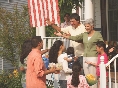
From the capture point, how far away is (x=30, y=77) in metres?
6.33

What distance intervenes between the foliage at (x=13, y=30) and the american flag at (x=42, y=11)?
4.17 metres

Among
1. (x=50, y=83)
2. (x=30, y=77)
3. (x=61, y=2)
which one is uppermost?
(x=61, y=2)

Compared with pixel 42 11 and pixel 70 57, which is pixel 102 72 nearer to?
pixel 70 57

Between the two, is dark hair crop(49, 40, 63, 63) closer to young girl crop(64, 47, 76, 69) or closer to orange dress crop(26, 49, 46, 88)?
young girl crop(64, 47, 76, 69)

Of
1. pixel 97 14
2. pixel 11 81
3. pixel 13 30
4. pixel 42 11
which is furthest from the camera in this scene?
pixel 13 30

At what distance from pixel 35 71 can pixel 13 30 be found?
7.83 metres

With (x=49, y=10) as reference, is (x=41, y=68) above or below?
below

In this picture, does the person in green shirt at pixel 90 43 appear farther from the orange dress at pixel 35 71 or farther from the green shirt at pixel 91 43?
the orange dress at pixel 35 71

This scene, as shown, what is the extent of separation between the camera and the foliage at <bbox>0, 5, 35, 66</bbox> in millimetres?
13625

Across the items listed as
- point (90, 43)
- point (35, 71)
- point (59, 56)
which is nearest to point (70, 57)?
point (59, 56)

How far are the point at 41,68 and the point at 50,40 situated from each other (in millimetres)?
4519

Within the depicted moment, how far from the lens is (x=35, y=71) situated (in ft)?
20.4

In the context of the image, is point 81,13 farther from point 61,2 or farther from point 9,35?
point 61,2

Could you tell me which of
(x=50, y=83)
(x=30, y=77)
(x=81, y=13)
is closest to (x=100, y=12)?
(x=81, y=13)
